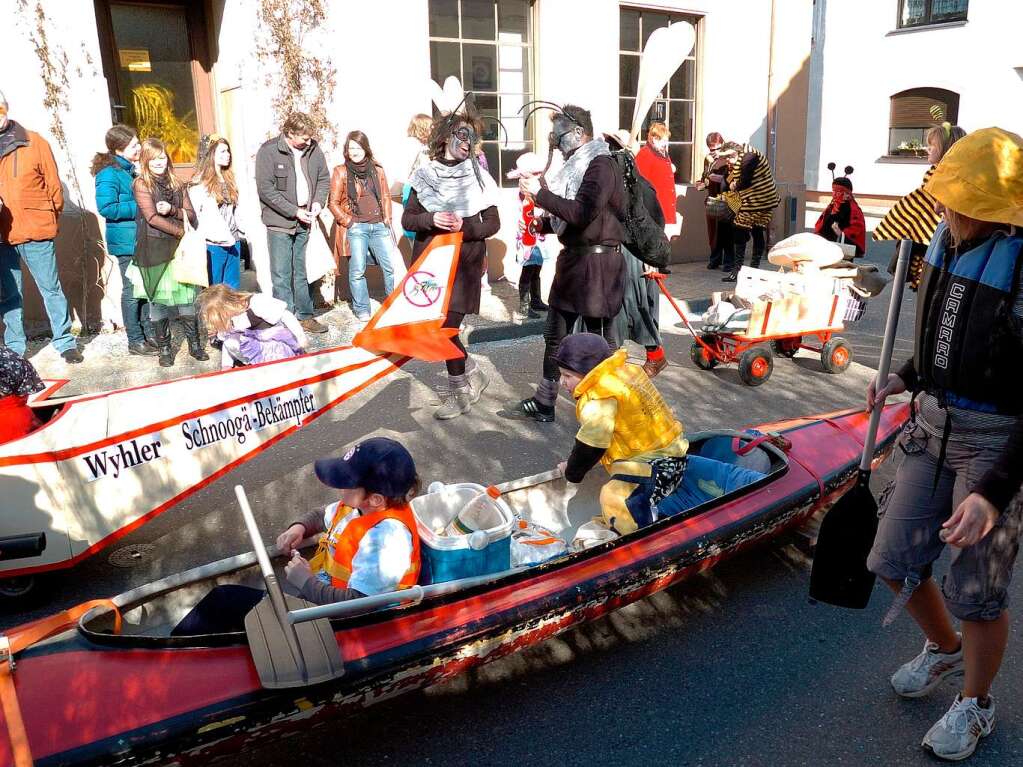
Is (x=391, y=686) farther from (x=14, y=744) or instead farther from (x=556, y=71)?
(x=556, y=71)

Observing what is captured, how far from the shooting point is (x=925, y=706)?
9.81 feet

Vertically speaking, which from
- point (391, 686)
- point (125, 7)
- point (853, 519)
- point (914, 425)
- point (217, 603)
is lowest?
point (391, 686)

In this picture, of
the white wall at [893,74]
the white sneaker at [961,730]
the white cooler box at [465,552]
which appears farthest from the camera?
the white wall at [893,74]

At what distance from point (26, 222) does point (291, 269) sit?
7.28 feet

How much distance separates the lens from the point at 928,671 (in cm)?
299

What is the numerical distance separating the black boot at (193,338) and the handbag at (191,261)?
1.32 ft

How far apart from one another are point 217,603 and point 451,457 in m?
2.52

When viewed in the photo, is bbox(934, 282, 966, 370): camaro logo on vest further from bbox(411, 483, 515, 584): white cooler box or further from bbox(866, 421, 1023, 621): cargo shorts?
bbox(411, 483, 515, 584): white cooler box

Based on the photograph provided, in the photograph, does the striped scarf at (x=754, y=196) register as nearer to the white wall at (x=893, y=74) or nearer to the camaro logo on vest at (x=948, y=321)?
the camaro logo on vest at (x=948, y=321)

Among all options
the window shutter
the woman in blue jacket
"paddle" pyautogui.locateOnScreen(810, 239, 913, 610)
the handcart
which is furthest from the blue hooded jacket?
the window shutter

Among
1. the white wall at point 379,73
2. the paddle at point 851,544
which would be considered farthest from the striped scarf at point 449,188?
the paddle at point 851,544

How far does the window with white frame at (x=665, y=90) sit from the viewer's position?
10883 millimetres

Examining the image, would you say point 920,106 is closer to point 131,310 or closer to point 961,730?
point 131,310

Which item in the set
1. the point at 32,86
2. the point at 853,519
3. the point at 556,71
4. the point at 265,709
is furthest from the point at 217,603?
the point at 556,71
